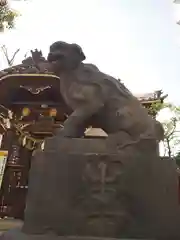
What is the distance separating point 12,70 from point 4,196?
13.3 feet

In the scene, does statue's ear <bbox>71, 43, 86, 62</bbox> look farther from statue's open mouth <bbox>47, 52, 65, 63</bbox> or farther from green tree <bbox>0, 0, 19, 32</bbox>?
green tree <bbox>0, 0, 19, 32</bbox>

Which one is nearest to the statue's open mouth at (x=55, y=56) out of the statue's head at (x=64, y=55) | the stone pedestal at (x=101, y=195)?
the statue's head at (x=64, y=55)

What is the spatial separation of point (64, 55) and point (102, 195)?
5.29ft

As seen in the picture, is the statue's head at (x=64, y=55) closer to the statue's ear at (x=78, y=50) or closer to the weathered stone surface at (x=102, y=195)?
the statue's ear at (x=78, y=50)

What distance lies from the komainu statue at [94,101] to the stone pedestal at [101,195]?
30cm

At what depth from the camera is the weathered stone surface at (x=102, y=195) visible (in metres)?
2.88

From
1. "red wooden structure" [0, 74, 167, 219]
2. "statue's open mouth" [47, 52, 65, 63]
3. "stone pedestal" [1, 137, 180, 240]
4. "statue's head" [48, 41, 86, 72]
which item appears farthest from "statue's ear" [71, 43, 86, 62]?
"red wooden structure" [0, 74, 167, 219]

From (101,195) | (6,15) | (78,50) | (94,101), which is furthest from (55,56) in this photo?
(6,15)

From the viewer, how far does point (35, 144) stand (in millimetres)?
10859

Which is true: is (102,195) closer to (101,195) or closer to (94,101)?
(101,195)

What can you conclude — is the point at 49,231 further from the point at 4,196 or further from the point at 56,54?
the point at 4,196

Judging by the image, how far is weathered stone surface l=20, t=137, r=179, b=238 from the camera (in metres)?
2.88

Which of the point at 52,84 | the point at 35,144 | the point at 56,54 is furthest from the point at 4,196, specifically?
the point at 56,54

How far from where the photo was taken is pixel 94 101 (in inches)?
132
